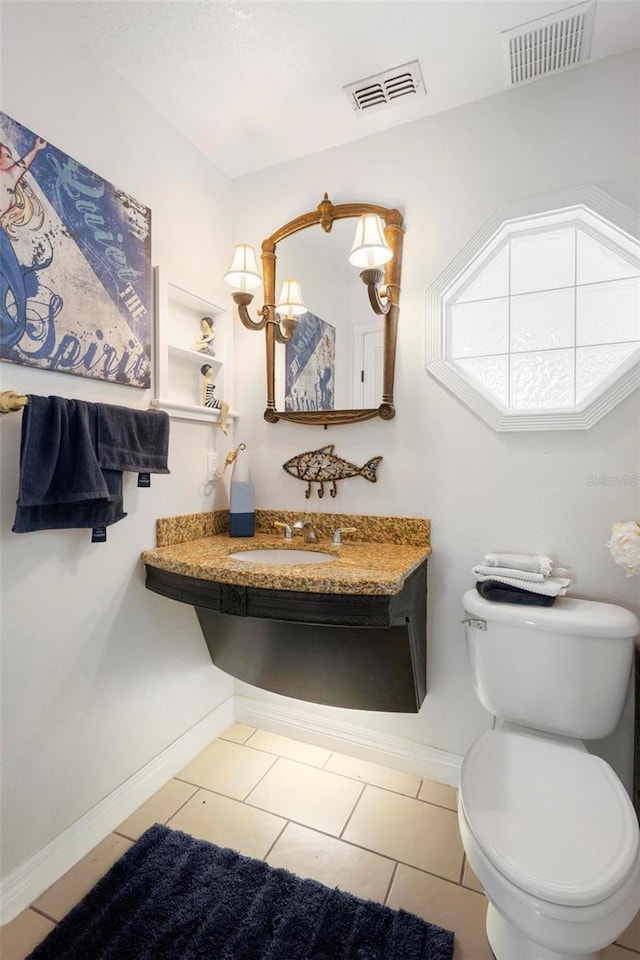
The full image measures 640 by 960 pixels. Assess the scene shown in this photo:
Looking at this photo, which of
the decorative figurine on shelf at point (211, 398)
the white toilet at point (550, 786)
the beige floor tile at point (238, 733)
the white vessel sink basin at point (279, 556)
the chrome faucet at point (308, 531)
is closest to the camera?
the white toilet at point (550, 786)

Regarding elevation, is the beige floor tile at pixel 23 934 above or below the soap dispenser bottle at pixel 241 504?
below

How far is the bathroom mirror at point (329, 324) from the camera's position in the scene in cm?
167

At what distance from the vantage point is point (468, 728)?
1648mm

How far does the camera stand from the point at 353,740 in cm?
Result: 182

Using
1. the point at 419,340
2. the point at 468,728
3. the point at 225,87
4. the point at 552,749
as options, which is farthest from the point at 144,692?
the point at 225,87

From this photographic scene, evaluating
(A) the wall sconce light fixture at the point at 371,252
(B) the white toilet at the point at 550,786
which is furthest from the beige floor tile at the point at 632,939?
(A) the wall sconce light fixture at the point at 371,252

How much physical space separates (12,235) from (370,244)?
104 centimetres

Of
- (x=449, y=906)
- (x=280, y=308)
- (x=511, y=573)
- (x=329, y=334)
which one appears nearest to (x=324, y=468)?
(x=329, y=334)

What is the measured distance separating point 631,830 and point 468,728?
29.2 inches

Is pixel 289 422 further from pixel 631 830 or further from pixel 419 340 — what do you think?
pixel 631 830

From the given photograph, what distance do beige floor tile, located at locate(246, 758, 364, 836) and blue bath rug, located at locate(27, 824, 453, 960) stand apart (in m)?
0.22

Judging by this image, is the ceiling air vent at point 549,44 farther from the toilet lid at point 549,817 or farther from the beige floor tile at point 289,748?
the beige floor tile at point 289,748

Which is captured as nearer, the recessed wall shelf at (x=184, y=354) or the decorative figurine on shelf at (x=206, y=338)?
the recessed wall shelf at (x=184, y=354)

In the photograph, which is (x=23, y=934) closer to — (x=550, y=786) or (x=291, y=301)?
(x=550, y=786)
